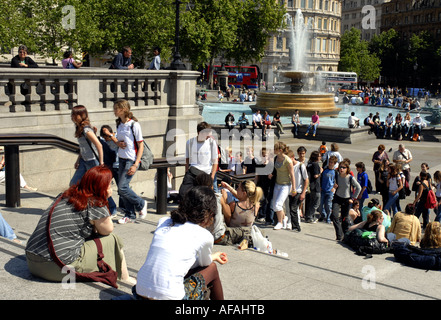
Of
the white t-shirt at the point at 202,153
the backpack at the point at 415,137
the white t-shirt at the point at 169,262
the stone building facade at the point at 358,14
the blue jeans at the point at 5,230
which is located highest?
the stone building facade at the point at 358,14

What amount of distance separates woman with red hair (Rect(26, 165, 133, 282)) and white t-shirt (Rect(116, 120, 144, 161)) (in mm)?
3168

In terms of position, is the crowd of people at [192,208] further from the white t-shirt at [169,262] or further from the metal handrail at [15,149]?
the metal handrail at [15,149]

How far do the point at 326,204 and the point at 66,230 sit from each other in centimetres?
795

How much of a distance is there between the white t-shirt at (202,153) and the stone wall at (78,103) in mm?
3367

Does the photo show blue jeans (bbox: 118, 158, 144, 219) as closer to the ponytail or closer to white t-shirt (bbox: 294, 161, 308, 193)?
the ponytail

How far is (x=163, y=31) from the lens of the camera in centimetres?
4647

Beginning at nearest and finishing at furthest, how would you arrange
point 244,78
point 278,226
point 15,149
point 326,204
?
point 15,149
point 278,226
point 326,204
point 244,78

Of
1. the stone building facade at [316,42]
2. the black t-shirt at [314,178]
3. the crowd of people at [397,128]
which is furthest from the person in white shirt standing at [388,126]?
the stone building facade at [316,42]

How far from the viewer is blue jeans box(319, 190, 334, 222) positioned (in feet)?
39.3

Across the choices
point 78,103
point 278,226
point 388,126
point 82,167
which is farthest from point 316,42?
point 82,167

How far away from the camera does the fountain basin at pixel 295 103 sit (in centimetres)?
3860

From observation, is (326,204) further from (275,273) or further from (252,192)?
(275,273)

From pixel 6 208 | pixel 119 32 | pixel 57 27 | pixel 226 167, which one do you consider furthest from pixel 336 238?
pixel 119 32

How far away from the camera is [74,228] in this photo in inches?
201
